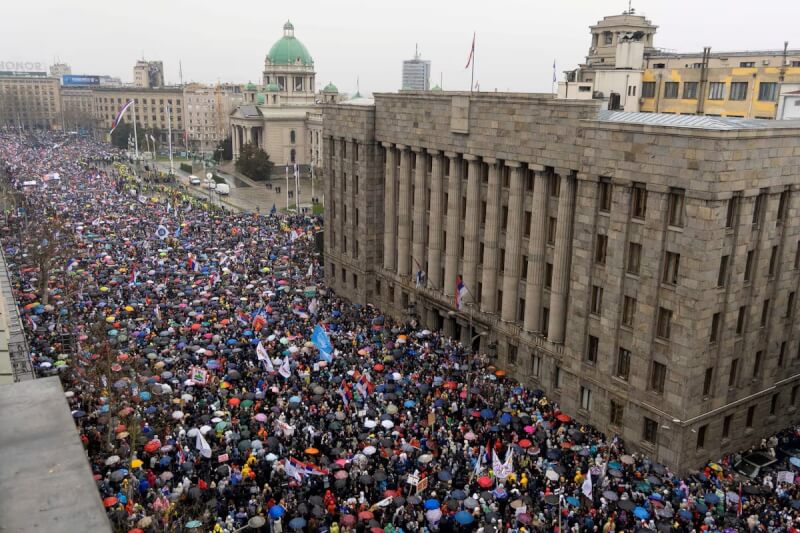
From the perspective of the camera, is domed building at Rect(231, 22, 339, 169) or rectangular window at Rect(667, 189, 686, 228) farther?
domed building at Rect(231, 22, 339, 169)

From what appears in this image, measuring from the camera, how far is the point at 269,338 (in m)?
51.2

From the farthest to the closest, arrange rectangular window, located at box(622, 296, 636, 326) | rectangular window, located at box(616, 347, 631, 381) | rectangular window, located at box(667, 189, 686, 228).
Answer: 1. rectangular window, located at box(616, 347, 631, 381)
2. rectangular window, located at box(622, 296, 636, 326)
3. rectangular window, located at box(667, 189, 686, 228)

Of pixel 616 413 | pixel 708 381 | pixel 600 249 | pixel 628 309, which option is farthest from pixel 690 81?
pixel 616 413

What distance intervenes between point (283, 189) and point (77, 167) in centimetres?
4041

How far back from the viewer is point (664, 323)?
37000 millimetres

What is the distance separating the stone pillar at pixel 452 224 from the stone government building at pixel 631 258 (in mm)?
113

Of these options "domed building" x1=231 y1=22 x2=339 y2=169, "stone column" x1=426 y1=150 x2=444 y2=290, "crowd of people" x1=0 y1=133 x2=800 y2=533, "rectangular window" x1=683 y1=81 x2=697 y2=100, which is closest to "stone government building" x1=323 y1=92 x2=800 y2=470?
"stone column" x1=426 y1=150 x2=444 y2=290

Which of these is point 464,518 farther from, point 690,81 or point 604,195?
point 690,81

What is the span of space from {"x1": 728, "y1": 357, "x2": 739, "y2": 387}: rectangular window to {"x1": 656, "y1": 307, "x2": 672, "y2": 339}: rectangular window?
174 inches

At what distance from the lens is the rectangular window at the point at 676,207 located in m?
35.2

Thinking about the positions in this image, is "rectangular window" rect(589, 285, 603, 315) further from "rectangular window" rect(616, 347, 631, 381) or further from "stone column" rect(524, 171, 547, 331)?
"stone column" rect(524, 171, 547, 331)

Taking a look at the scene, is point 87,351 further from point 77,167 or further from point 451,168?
point 77,167

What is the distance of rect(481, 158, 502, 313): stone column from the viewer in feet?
157

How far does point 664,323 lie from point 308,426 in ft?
65.4
